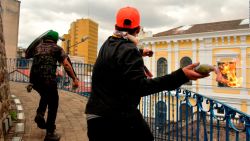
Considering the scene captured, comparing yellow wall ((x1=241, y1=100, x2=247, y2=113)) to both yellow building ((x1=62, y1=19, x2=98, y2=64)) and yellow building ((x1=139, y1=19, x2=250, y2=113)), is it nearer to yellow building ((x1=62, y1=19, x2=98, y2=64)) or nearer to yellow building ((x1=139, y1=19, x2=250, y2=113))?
yellow building ((x1=139, y1=19, x2=250, y2=113))

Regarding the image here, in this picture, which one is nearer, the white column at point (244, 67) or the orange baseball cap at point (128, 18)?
the orange baseball cap at point (128, 18)

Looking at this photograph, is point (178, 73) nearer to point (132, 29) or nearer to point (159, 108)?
point (132, 29)

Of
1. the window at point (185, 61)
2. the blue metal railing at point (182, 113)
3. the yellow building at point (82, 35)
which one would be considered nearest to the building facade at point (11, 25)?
the window at point (185, 61)

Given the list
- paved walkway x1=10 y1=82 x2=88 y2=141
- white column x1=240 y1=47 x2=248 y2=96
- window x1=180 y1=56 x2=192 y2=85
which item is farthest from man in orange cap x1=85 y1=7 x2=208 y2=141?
window x1=180 y1=56 x2=192 y2=85

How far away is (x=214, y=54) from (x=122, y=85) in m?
23.6

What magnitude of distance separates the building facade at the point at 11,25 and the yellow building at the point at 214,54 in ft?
74.1

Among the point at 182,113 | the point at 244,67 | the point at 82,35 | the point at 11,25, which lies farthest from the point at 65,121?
the point at 82,35

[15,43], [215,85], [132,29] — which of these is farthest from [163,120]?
[15,43]

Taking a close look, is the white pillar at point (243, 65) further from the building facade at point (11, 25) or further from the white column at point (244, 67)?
the building facade at point (11, 25)

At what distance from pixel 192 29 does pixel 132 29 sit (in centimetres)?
2744

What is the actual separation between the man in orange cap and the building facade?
39.7 m

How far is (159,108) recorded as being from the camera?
510 centimetres

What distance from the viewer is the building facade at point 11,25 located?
37.6 m

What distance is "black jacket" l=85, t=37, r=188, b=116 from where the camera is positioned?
1794 millimetres
